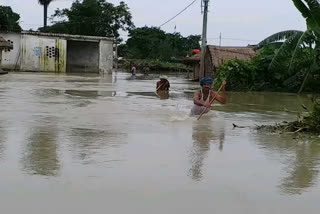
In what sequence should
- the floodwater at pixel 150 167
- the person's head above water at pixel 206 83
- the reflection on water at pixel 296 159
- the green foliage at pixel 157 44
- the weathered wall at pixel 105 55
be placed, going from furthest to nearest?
1. the green foliage at pixel 157 44
2. the weathered wall at pixel 105 55
3. the person's head above water at pixel 206 83
4. the reflection on water at pixel 296 159
5. the floodwater at pixel 150 167

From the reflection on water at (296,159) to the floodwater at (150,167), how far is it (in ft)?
0.04

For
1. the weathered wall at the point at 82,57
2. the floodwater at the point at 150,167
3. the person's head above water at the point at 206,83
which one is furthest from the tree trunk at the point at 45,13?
the person's head above water at the point at 206,83

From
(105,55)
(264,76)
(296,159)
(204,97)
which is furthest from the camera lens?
(105,55)

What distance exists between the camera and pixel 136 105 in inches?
584

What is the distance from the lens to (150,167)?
239 inches

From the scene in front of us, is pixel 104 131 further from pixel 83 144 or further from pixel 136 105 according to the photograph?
pixel 136 105

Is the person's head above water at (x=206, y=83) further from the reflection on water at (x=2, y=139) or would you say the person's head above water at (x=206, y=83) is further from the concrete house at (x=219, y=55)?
the concrete house at (x=219, y=55)

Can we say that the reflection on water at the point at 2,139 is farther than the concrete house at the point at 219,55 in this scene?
No

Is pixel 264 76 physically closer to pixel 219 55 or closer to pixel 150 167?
pixel 219 55

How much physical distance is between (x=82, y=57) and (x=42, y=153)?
40118 mm

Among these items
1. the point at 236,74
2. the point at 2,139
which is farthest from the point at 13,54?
the point at 2,139

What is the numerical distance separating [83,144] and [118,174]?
2104 mm

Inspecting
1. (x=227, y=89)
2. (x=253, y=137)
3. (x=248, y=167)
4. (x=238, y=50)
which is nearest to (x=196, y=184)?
(x=248, y=167)

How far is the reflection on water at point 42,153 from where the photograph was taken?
18.9ft
